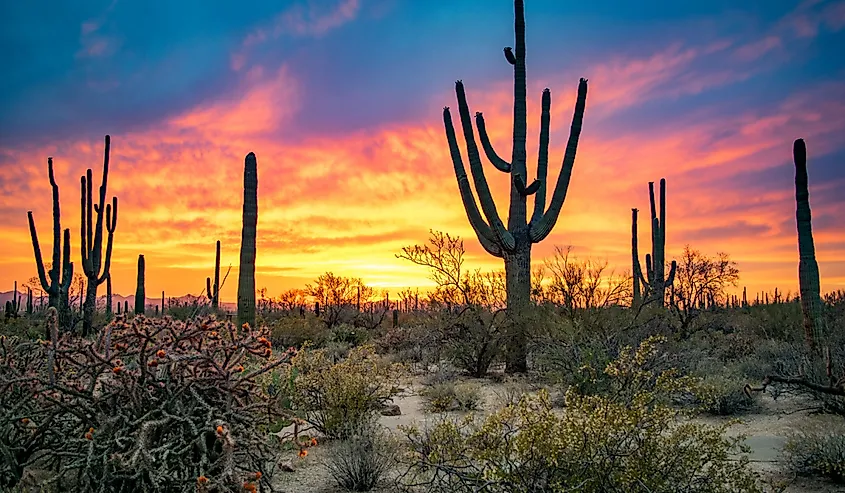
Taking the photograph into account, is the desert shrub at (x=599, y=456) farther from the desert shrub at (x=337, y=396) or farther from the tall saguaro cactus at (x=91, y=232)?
the tall saguaro cactus at (x=91, y=232)

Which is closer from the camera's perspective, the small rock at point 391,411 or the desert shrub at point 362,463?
the desert shrub at point 362,463

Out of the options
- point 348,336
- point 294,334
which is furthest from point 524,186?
point 348,336

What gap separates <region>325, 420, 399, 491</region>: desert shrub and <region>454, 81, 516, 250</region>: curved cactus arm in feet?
27.5

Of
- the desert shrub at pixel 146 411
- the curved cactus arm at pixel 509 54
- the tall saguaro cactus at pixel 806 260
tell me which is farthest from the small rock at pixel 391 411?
the curved cactus arm at pixel 509 54

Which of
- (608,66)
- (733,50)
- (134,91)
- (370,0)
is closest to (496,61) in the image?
(608,66)

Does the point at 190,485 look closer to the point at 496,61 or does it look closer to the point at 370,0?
the point at 370,0

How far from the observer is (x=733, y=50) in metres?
15.9

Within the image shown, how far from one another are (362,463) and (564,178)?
1101 centimetres

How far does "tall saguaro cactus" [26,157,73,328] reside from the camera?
23156mm

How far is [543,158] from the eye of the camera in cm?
1648

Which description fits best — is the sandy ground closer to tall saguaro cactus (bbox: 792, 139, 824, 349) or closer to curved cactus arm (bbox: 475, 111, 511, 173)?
tall saguaro cactus (bbox: 792, 139, 824, 349)

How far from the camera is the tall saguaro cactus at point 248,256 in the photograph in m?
13.1

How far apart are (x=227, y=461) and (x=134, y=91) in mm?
14854

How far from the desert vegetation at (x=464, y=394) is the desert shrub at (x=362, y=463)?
0.07 feet
